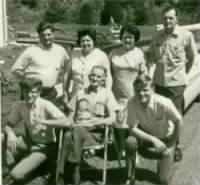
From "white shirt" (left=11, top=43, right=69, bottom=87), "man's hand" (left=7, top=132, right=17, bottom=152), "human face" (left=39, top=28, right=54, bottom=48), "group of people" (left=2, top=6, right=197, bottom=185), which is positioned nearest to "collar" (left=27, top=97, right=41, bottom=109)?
"group of people" (left=2, top=6, right=197, bottom=185)

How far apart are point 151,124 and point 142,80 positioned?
297mm

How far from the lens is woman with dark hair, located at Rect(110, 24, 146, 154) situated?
2553mm

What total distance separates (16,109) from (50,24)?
0.61 m

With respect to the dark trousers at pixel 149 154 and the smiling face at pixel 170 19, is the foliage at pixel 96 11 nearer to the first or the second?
the smiling face at pixel 170 19

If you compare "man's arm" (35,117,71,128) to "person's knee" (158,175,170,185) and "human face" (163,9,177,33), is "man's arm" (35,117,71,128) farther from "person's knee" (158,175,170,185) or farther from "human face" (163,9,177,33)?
"human face" (163,9,177,33)

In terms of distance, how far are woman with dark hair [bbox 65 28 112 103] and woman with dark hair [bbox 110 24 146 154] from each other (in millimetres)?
53

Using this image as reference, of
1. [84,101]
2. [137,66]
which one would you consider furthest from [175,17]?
[84,101]

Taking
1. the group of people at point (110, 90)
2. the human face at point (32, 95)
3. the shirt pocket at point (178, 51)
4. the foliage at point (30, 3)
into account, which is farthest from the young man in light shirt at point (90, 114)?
the foliage at point (30, 3)

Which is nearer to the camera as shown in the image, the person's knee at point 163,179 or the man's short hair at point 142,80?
the man's short hair at point 142,80

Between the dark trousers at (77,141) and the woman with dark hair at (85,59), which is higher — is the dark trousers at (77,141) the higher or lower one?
the lower one

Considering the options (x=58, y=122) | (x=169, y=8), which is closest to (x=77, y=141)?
(x=58, y=122)

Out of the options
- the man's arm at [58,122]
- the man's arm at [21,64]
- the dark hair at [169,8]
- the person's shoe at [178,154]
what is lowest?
the person's shoe at [178,154]

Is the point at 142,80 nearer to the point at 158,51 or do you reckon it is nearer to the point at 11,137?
the point at 158,51

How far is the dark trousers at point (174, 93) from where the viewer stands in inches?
103
